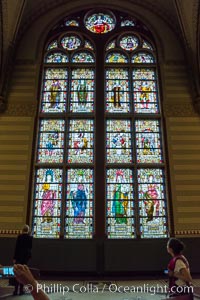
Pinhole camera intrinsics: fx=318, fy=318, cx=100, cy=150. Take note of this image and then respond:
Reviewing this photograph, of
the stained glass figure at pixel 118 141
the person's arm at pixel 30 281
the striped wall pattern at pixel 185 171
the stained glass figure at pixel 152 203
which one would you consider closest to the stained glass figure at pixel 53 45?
the stained glass figure at pixel 118 141

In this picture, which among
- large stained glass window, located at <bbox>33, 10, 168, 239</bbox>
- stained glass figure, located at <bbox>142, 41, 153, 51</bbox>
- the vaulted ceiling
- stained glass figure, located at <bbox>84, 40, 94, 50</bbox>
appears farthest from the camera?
stained glass figure, located at <bbox>142, 41, 153, 51</bbox>

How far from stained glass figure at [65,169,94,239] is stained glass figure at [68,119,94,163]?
0.46 metres

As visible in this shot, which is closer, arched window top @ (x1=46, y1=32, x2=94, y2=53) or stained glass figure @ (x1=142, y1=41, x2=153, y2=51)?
arched window top @ (x1=46, y1=32, x2=94, y2=53)

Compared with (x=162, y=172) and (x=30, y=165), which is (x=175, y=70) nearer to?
(x=162, y=172)

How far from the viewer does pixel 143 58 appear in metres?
12.8

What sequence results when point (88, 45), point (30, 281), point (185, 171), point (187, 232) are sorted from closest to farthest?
1. point (30, 281)
2. point (187, 232)
3. point (185, 171)
4. point (88, 45)

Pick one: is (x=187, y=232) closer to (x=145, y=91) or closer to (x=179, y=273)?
(x=145, y=91)

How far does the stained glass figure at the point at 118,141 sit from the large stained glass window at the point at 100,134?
0.11 ft

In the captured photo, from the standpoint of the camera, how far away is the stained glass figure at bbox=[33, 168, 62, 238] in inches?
395

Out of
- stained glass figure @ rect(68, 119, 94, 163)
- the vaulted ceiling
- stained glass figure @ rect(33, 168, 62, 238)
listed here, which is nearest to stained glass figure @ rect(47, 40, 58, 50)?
the vaulted ceiling

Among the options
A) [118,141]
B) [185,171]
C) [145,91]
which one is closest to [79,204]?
[118,141]

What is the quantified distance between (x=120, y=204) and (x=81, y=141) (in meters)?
2.60

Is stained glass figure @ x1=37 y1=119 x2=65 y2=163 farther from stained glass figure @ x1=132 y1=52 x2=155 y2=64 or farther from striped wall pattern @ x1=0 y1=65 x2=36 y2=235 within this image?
stained glass figure @ x1=132 y1=52 x2=155 y2=64

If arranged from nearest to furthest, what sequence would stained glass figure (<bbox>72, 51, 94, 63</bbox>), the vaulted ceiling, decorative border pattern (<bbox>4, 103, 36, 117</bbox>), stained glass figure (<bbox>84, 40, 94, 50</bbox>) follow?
decorative border pattern (<bbox>4, 103, 36, 117</bbox>), the vaulted ceiling, stained glass figure (<bbox>72, 51, 94, 63</bbox>), stained glass figure (<bbox>84, 40, 94, 50</bbox>)
